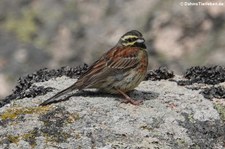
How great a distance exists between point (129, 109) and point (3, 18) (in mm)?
7255

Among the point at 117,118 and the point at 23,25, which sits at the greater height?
the point at 23,25

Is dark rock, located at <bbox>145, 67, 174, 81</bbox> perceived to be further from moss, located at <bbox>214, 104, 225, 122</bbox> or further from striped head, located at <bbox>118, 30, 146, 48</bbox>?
moss, located at <bbox>214, 104, 225, 122</bbox>

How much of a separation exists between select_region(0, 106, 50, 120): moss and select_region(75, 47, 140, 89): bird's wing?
937 mm

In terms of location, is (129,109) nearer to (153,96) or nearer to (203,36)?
(153,96)

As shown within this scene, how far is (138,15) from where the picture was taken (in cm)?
1415

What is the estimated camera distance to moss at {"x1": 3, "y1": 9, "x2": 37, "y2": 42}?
14414 mm

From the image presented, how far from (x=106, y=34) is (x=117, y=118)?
6.40m

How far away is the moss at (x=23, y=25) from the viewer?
14.4 metres

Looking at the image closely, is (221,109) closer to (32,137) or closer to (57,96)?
(57,96)

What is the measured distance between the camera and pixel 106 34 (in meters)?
14.1

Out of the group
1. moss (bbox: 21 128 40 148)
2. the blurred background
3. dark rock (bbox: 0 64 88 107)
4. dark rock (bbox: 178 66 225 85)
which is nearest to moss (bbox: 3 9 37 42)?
the blurred background

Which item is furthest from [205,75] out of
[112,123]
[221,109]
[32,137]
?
[32,137]

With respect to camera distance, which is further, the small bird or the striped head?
the striped head

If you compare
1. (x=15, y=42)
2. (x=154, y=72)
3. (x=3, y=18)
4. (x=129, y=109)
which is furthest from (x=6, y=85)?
(x=129, y=109)
